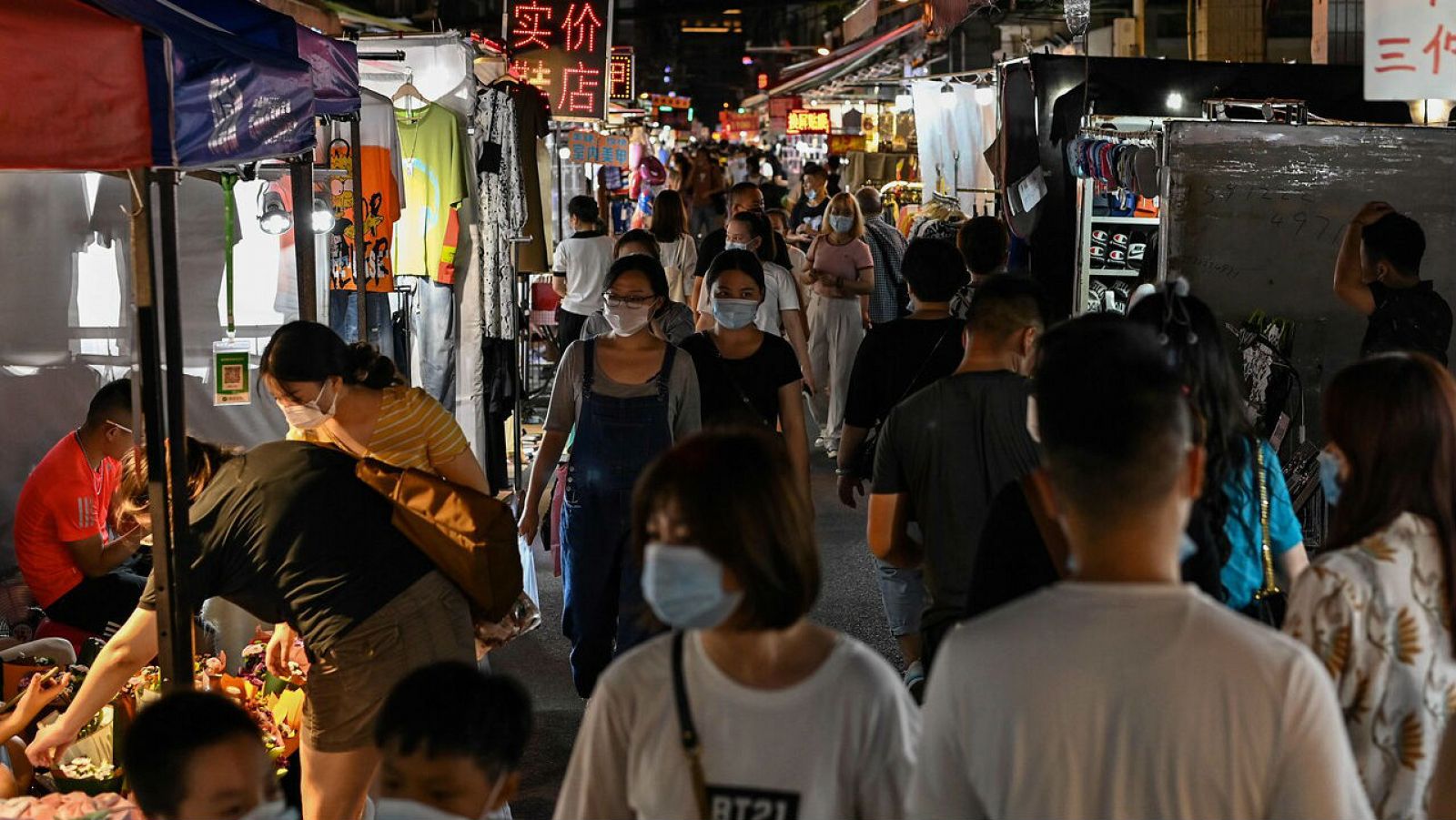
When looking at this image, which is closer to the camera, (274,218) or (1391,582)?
(1391,582)

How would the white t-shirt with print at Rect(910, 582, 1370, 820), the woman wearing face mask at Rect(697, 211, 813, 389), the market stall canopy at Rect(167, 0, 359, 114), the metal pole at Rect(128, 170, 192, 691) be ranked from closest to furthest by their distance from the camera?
the white t-shirt with print at Rect(910, 582, 1370, 820) → the metal pole at Rect(128, 170, 192, 691) → the market stall canopy at Rect(167, 0, 359, 114) → the woman wearing face mask at Rect(697, 211, 813, 389)

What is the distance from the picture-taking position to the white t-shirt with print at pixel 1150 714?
2.00 meters

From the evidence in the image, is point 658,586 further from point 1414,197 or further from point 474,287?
point 474,287

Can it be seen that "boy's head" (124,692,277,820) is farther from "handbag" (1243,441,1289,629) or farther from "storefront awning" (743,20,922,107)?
"storefront awning" (743,20,922,107)

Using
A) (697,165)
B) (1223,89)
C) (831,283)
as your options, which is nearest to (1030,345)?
(1223,89)

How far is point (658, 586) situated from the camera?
2.28 m

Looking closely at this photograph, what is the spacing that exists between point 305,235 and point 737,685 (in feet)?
16.0

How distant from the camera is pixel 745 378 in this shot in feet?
21.1

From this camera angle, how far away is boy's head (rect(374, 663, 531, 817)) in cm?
265

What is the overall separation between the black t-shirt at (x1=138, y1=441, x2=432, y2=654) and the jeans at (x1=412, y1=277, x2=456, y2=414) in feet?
20.2

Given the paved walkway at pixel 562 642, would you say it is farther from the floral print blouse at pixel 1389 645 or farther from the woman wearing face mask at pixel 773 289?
the floral print blouse at pixel 1389 645

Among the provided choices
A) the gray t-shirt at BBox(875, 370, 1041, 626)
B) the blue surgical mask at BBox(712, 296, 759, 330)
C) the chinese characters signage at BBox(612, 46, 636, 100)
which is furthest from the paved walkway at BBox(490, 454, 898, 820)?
the chinese characters signage at BBox(612, 46, 636, 100)

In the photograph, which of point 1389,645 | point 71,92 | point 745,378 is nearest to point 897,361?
point 745,378

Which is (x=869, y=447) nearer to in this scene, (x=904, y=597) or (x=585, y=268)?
(x=904, y=597)
